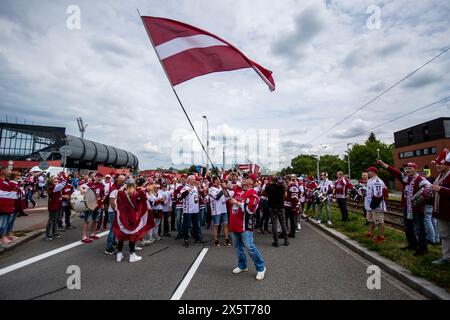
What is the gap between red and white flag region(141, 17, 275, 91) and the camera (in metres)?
5.07


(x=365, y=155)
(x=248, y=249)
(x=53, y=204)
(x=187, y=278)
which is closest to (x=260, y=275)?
(x=248, y=249)

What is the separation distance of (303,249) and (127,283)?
449 cm

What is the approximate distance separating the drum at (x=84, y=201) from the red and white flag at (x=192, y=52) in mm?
4521

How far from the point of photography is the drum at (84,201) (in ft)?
23.3

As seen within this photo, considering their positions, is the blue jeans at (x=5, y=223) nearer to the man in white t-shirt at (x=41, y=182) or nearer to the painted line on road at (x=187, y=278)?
the painted line on road at (x=187, y=278)

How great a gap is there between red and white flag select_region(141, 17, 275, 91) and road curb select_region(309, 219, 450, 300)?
4248 mm

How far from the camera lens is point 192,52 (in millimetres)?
5238

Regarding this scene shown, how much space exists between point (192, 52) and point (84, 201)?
202 inches

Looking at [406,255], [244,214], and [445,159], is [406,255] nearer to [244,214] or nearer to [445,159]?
[445,159]

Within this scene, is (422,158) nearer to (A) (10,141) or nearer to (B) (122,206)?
(B) (122,206)

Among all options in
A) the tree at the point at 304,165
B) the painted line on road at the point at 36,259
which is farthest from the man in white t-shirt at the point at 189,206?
the tree at the point at 304,165

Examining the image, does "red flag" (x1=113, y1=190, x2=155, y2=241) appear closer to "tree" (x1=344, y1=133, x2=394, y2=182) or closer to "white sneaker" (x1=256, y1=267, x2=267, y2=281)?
"white sneaker" (x1=256, y1=267, x2=267, y2=281)
